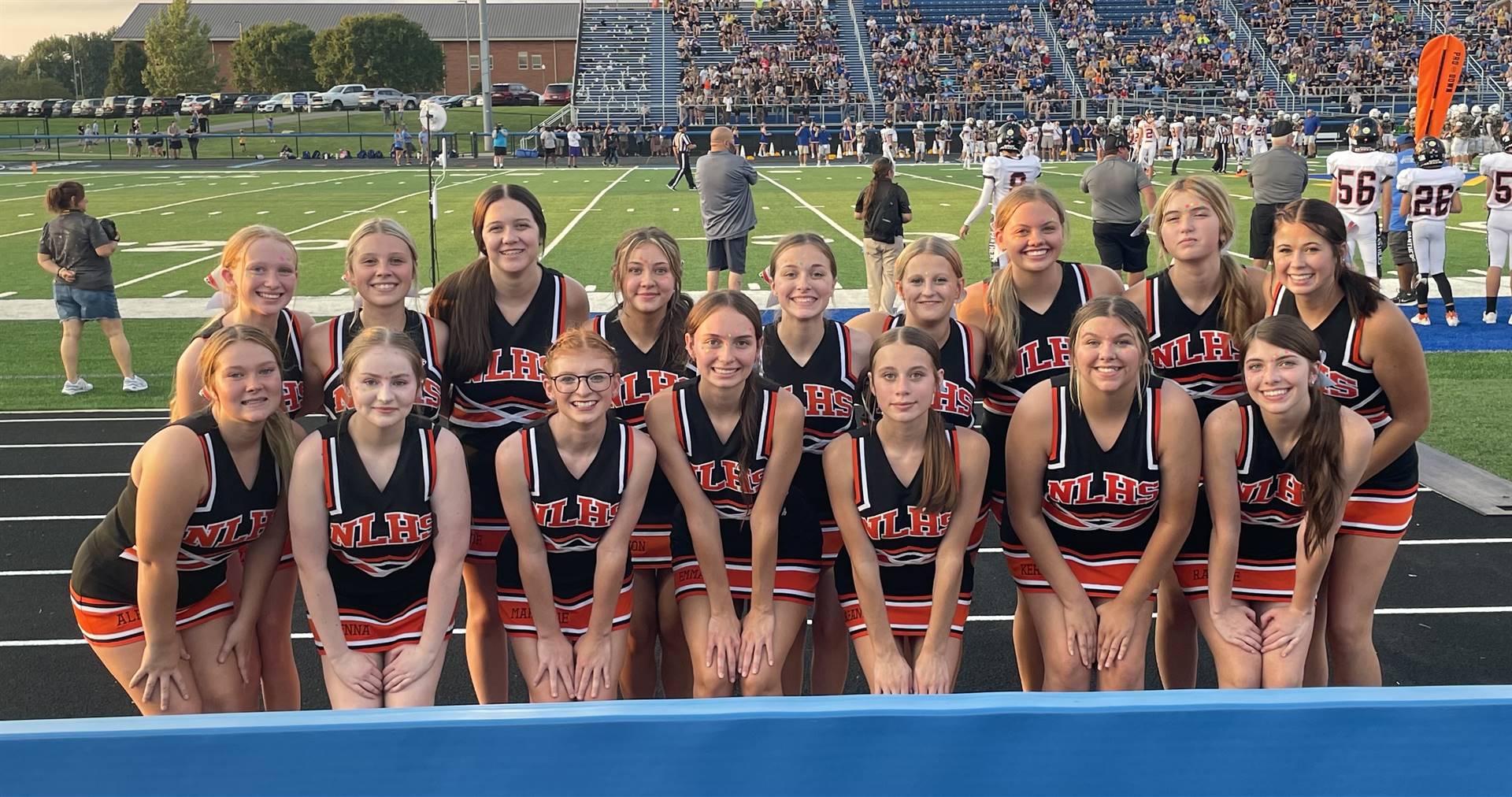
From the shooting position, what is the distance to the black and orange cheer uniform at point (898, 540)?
126 inches

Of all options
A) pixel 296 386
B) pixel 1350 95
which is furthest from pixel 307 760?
pixel 1350 95

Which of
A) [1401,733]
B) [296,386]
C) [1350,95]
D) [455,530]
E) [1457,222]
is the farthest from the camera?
[1350,95]

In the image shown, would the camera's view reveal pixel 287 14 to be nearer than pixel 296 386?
No

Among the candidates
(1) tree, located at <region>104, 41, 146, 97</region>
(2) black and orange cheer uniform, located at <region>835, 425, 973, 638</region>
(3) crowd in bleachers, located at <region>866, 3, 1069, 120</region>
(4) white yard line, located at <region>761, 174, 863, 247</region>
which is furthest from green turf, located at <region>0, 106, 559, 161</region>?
(2) black and orange cheer uniform, located at <region>835, 425, 973, 638</region>

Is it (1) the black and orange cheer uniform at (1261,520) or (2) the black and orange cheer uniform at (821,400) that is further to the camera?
(2) the black and orange cheer uniform at (821,400)

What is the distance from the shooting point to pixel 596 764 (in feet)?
6.03

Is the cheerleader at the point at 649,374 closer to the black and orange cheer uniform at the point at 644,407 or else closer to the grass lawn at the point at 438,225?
the black and orange cheer uniform at the point at 644,407

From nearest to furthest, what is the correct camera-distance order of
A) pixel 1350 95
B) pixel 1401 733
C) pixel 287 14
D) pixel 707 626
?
pixel 1401 733 < pixel 707 626 < pixel 1350 95 < pixel 287 14

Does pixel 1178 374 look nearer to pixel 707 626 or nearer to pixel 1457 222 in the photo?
pixel 707 626

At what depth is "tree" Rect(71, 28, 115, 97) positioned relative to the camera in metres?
93.6

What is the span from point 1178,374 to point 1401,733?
1.95 metres

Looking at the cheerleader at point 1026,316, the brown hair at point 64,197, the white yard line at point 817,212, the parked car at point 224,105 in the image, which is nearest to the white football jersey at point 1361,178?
the white yard line at point 817,212

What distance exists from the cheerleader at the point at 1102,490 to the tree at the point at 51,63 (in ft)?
352

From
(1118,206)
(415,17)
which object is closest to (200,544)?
(1118,206)
